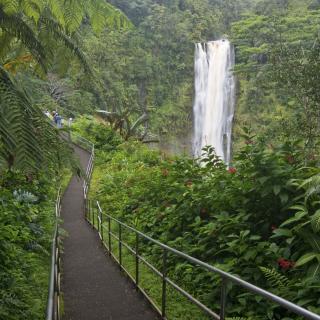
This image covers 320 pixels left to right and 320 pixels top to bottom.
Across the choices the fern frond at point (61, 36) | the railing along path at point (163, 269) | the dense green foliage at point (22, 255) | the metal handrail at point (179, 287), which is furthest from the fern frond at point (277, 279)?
the fern frond at point (61, 36)

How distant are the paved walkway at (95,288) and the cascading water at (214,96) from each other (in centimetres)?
2667

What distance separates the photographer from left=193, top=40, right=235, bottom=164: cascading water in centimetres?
3591

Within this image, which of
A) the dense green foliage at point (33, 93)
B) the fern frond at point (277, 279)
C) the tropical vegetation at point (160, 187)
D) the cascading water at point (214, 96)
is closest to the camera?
the dense green foliage at point (33, 93)

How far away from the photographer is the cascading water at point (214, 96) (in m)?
35.9

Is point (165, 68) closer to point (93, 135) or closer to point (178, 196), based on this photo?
point (93, 135)

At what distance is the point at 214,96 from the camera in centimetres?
3741

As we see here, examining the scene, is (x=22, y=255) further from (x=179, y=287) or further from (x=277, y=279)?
(x=277, y=279)

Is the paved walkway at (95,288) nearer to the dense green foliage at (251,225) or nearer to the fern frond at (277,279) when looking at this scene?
the dense green foliage at (251,225)

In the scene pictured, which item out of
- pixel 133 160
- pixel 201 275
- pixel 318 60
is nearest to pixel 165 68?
pixel 133 160

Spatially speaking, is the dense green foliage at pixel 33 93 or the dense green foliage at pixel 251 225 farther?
the dense green foliage at pixel 251 225

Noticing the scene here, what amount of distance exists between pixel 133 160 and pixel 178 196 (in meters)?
11.7

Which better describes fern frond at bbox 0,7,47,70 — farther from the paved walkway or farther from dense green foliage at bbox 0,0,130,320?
the paved walkway

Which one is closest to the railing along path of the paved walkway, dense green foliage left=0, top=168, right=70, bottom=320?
the paved walkway

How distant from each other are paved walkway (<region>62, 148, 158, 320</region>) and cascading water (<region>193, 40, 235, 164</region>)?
26674 mm
